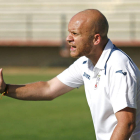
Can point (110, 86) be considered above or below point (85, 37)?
below

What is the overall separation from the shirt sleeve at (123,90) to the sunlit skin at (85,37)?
43 centimetres

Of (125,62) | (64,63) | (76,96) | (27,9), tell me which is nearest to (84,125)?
(76,96)

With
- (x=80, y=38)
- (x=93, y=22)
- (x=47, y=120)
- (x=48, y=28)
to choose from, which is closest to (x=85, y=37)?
(x=80, y=38)

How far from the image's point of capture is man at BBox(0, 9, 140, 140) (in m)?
2.87

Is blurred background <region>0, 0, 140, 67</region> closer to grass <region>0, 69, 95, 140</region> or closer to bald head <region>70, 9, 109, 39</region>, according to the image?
grass <region>0, 69, 95, 140</region>

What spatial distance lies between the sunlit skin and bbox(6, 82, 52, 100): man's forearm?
79 cm

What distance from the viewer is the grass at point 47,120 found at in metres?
6.88

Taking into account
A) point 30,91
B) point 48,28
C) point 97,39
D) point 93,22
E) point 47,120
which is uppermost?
point 93,22

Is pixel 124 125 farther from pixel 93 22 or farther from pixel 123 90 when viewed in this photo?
pixel 93 22

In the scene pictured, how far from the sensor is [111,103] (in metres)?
3.11

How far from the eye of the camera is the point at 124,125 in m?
2.77

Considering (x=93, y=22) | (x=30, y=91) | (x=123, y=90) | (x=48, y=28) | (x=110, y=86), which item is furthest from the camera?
(x=48, y=28)

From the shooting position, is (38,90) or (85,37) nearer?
(85,37)

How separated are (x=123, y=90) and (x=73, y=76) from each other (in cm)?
105
